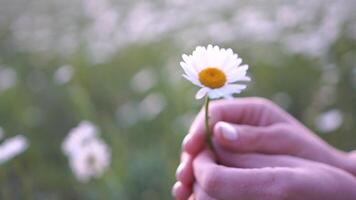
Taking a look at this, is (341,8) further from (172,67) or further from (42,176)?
(42,176)

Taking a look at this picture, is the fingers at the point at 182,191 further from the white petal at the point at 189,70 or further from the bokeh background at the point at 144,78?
the bokeh background at the point at 144,78

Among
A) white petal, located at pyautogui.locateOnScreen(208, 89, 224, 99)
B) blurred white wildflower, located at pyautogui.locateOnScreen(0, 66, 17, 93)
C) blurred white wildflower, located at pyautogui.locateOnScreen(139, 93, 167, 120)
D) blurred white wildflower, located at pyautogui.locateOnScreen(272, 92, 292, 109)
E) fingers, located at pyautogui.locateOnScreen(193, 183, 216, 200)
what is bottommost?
blurred white wildflower, located at pyautogui.locateOnScreen(272, 92, 292, 109)

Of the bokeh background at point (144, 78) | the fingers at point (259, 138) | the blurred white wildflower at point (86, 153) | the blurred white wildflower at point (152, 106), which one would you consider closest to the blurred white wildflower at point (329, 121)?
the bokeh background at point (144, 78)

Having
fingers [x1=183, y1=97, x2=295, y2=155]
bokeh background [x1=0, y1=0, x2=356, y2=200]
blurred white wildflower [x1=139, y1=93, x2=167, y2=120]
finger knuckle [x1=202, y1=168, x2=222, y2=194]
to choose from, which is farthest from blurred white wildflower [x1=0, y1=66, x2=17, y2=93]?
finger knuckle [x1=202, y1=168, x2=222, y2=194]

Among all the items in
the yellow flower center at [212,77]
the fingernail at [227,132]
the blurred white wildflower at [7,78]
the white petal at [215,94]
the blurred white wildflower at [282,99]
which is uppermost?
the yellow flower center at [212,77]

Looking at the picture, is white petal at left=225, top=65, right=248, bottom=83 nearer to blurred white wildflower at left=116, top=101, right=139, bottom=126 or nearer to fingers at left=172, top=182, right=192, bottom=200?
fingers at left=172, top=182, right=192, bottom=200

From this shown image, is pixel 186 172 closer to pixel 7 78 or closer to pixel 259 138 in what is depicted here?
pixel 259 138
